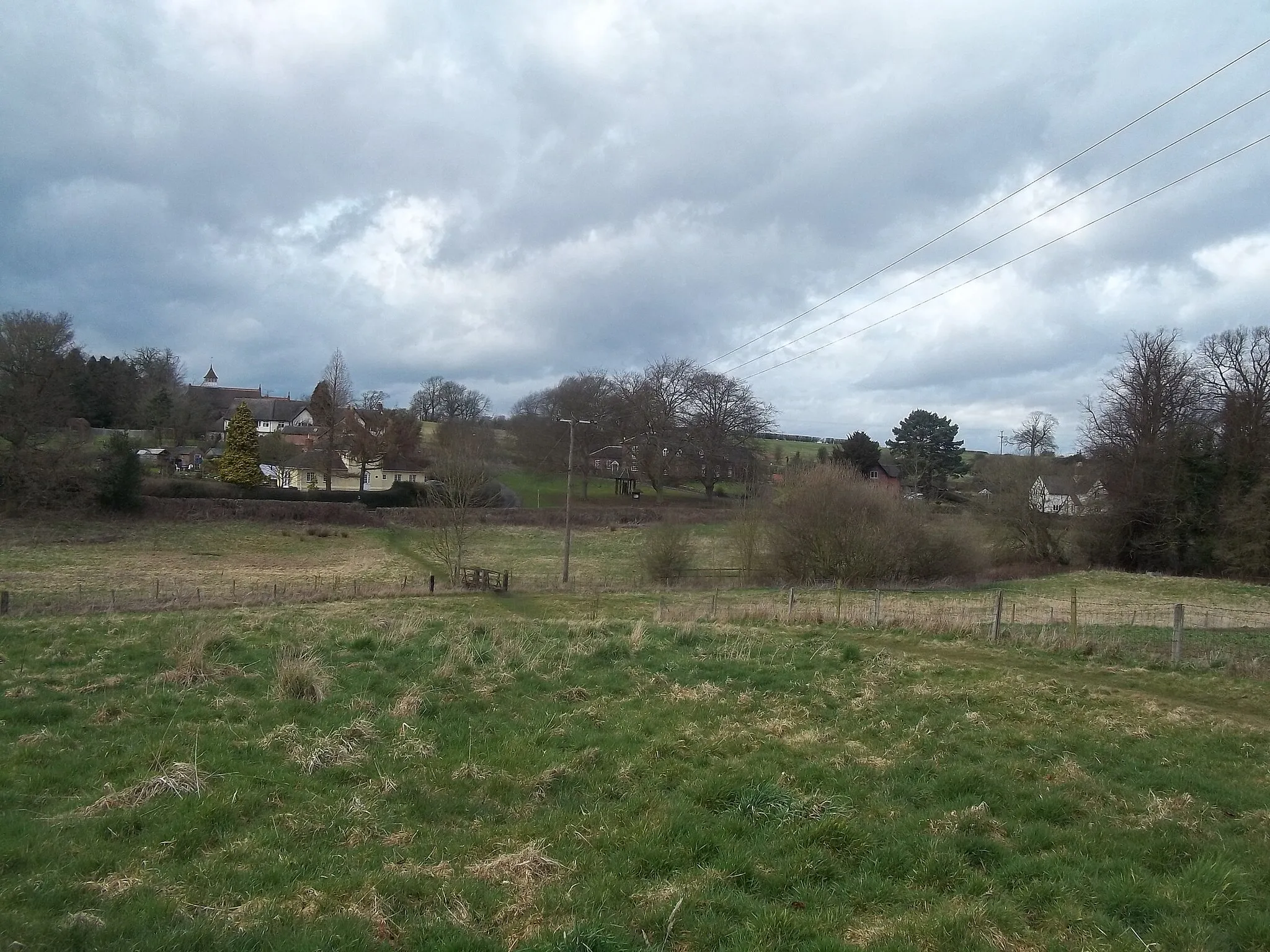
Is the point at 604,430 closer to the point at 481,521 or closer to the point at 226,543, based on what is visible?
the point at 481,521

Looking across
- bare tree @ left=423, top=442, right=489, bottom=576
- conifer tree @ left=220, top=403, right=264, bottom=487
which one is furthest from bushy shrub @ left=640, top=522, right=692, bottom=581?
→ conifer tree @ left=220, top=403, right=264, bottom=487

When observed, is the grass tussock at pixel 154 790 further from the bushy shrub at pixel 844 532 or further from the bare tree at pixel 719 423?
the bare tree at pixel 719 423

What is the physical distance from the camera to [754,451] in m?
72.4

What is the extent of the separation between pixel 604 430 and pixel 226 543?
3723 centimetres

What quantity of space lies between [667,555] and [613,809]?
98.9 feet

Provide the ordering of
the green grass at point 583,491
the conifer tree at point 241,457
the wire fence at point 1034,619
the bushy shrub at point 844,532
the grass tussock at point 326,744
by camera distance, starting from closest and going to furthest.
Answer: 1. the grass tussock at point 326,744
2. the wire fence at point 1034,619
3. the bushy shrub at point 844,532
4. the conifer tree at point 241,457
5. the green grass at point 583,491

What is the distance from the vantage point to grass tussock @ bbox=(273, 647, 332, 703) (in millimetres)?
8859

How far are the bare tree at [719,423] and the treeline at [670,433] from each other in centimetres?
6

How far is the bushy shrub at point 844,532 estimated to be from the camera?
110 ft

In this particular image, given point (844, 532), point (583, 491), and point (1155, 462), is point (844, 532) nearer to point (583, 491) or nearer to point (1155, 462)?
point (1155, 462)

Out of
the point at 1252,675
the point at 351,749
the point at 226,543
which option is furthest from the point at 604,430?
the point at 351,749

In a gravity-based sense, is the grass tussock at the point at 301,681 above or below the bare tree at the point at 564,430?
below

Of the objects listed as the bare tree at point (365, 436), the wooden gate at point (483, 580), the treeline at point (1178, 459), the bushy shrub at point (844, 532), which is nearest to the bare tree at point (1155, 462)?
the treeline at point (1178, 459)

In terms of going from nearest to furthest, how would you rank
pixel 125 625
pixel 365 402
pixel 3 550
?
pixel 125 625 < pixel 3 550 < pixel 365 402
